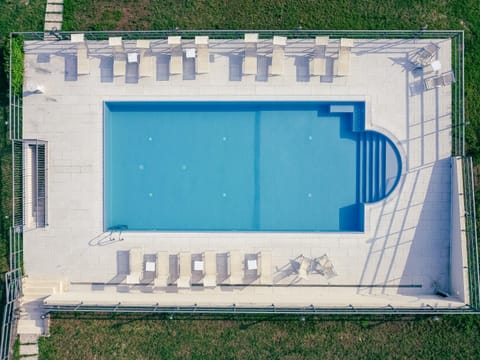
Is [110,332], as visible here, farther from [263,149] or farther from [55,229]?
[263,149]

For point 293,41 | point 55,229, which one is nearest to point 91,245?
point 55,229

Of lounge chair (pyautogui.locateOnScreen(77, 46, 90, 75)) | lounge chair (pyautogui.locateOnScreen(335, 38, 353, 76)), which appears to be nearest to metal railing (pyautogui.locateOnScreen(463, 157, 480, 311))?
lounge chair (pyautogui.locateOnScreen(335, 38, 353, 76))

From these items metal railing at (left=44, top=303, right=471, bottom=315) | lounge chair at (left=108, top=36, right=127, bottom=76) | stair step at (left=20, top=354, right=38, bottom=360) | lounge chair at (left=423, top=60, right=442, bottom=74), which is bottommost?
stair step at (left=20, top=354, right=38, bottom=360)

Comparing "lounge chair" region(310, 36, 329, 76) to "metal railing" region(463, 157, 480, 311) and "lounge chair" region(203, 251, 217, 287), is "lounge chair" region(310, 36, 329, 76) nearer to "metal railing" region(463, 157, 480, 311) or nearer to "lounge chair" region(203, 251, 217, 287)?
"metal railing" region(463, 157, 480, 311)

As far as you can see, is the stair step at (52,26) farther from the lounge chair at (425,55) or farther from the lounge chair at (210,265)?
the lounge chair at (425,55)

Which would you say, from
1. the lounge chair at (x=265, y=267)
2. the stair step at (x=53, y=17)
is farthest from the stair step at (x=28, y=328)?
the stair step at (x=53, y=17)

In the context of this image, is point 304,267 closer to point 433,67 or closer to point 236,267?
point 236,267
